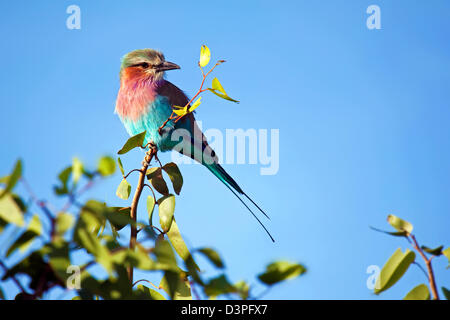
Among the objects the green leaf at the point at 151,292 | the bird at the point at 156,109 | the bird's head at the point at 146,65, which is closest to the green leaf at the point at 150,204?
the green leaf at the point at 151,292

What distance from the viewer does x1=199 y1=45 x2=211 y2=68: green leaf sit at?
2076mm

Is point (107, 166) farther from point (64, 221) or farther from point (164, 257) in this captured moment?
point (164, 257)

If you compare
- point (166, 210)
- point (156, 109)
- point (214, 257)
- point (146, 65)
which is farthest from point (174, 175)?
point (146, 65)

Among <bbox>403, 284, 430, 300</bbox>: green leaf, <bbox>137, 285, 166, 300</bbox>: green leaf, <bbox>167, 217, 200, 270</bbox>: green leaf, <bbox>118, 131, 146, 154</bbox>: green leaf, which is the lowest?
<bbox>137, 285, 166, 300</bbox>: green leaf

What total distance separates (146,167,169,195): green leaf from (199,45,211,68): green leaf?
706mm

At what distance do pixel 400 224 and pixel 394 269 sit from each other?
15cm

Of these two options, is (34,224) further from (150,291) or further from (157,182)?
(157,182)

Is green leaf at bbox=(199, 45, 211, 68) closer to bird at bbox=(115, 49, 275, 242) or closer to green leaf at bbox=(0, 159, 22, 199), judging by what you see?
green leaf at bbox=(0, 159, 22, 199)

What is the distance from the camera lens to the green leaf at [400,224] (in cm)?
144

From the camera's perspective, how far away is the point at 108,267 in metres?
1.07

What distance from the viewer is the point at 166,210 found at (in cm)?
217

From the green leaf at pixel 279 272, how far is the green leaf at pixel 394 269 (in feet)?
1.59

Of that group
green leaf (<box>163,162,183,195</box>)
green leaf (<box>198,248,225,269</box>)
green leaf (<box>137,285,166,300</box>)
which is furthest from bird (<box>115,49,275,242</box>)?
green leaf (<box>198,248,225,269</box>)
